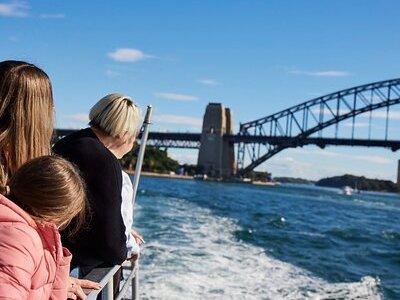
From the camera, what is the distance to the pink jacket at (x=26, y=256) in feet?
4.75

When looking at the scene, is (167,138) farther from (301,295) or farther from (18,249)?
Result: (18,249)

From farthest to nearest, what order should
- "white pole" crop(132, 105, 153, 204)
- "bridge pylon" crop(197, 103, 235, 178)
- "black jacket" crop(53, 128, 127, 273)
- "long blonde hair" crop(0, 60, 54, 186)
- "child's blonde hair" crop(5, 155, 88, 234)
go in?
"bridge pylon" crop(197, 103, 235, 178), "white pole" crop(132, 105, 153, 204), "black jacket" crop(53, 128, 127, 273), "long blonde hair" crop(0, 60, 54, 186), "child's blonde hair" crop(5, 155, 88, 234)

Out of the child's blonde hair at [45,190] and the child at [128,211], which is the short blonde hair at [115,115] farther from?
the child's blonde hair at [45,190]

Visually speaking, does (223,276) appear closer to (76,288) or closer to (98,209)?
(98,209)

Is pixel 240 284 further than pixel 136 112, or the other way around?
pixel 240 284

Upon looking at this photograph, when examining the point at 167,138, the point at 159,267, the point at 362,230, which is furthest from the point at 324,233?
the point at 167,138

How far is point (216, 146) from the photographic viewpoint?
8925cm

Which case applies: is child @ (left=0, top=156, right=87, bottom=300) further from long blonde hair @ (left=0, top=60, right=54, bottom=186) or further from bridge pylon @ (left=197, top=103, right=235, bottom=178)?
bridge pylon @ (left=197, top=103, right=235, bottom=178)

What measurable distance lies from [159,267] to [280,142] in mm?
68443

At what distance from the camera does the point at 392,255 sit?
44.4 feet

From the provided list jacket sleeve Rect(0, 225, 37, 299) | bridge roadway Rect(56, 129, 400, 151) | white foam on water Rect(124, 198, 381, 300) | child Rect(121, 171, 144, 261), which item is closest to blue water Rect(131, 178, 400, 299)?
white foam on water Rect(124, 198, 381, 300)

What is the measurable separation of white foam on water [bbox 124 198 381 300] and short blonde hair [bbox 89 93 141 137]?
14.7ft

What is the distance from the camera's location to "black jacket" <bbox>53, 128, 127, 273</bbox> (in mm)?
2447

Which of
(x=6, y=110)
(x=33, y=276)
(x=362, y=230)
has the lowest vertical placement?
(x=362, y=230)
